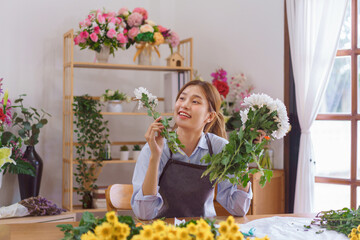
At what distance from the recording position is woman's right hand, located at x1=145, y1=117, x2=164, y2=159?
2.06m

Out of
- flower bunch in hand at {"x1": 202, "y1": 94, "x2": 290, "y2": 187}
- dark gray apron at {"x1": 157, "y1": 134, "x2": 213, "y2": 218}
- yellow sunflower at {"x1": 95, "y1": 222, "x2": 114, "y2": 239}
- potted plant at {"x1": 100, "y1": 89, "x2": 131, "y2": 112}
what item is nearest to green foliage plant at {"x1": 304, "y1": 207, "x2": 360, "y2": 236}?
flower bunch in hand at {"x1": 202, "y1": 94, "x2": 290, "y2": 187}

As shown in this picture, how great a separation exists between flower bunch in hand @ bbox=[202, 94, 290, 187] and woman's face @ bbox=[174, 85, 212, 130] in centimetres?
37

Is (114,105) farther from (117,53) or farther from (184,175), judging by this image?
(184,175)

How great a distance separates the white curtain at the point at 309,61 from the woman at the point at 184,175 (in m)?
1.65

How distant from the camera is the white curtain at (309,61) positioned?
370cm

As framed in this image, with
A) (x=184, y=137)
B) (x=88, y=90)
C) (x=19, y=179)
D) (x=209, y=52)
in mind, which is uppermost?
(x=209, y=52)

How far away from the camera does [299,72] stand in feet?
12.7

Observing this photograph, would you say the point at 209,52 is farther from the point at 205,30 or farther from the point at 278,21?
the point at 278,21

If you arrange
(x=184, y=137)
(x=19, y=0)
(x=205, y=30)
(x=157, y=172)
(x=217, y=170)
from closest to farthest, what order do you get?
(x=217, y=170) < (x=157, y=172) < (x=184, y=137) < (x=19, y=0) < (x=205, y=30)

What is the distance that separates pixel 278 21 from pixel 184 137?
221 cm

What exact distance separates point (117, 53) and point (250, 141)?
9.46ft

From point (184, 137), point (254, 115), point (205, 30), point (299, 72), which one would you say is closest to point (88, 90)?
point (205, 30)

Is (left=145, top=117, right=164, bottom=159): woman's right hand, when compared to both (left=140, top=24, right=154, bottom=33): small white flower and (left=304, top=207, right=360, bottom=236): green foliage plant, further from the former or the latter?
(left=140, top=24, right=154, bottom=33): small white flower

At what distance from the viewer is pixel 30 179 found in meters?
3.67
